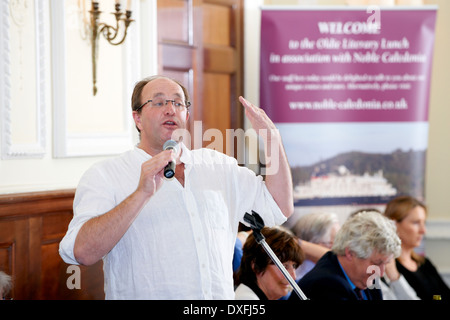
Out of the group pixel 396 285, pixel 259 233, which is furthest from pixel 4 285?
pixel 396 285

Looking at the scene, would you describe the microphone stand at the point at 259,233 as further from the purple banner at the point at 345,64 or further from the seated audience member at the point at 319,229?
the purple banner at the point at 345,64

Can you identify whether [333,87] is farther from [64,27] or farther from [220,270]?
[220,270]

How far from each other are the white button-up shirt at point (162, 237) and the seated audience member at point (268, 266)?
577 millimetres

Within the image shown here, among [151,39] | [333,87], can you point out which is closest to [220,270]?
[151,39]

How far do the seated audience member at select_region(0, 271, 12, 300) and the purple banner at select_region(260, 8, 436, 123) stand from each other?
223cm

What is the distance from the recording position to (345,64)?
4133mm

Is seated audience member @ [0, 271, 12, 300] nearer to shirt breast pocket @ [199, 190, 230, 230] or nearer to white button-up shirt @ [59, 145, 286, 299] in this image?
white button-up shirt @ [59, 145, 286, 299]

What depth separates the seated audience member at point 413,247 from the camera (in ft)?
12.3

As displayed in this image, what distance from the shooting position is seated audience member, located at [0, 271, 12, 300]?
222 cm

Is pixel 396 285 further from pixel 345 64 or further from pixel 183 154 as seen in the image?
pixel 183 154

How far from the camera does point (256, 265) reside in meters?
2.47

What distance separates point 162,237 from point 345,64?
268cm
